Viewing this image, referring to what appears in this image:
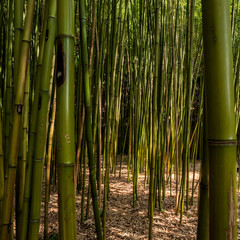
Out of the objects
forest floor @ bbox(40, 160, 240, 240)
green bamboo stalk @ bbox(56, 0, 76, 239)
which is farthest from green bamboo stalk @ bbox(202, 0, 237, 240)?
forest floor @ bbox(40, 160, 240, 240)

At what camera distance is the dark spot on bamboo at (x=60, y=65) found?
420 mm

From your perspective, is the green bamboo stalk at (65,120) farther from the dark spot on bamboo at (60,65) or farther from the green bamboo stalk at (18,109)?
the green bamboo stalk at (18,109)

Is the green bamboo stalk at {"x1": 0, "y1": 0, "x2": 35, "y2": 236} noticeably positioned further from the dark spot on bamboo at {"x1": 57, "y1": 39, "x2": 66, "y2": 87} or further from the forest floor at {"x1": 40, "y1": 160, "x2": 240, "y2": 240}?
the forest floor at {"x1": 40, "y1": 160, "x2": 240, "y2": 240}

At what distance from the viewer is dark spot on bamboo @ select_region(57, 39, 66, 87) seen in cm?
42

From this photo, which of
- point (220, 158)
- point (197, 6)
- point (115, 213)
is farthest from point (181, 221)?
point (197, 6)

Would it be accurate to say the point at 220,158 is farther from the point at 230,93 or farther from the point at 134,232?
the point at 134,232

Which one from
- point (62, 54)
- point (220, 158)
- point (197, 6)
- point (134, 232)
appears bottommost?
point (134, 232)

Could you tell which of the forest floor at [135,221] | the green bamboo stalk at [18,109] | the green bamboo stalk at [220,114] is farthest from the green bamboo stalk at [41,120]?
the forest floor at [135,221]

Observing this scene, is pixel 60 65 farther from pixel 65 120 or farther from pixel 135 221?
pixel 135 221

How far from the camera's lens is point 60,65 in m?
0.43

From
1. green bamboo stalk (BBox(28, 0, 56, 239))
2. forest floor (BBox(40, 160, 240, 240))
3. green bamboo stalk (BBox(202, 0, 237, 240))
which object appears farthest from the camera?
forest floor (BBox(40, 160, 240, 240))

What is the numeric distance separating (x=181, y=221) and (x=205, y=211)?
111 cm

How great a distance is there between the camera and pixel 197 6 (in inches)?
131

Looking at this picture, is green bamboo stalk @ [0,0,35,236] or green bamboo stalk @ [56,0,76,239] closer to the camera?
green bamboo stalk @ [56,0,76,239]
